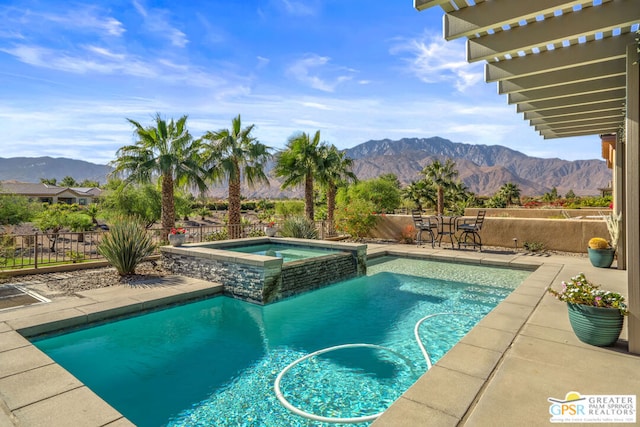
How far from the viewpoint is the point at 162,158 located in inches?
439

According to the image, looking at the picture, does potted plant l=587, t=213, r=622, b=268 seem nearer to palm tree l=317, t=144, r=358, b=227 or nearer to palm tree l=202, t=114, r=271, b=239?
palm tree l=317, t=144, r=358, b=227

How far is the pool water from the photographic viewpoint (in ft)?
26.2

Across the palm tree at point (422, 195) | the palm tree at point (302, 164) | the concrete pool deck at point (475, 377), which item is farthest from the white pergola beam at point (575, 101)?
the palm tree at point (422, 195)

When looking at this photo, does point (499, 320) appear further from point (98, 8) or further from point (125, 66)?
point (125, 66)

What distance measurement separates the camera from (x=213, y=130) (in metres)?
12.9

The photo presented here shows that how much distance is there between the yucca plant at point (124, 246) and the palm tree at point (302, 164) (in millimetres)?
7715

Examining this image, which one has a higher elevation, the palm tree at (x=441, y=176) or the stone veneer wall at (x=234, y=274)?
the palm tree at (x=441, y=176)

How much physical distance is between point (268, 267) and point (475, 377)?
4.02 metres

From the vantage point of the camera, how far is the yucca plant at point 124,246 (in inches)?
276

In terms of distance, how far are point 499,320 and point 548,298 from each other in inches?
63.0

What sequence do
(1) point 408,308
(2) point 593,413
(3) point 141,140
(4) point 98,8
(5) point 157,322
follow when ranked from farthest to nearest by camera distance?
(3) point 141,140 < (4) point 98,8 < (1) point 408,308 < (5) point 157,322 < (2) point 593,413

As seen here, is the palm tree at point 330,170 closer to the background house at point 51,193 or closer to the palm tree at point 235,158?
the palm tree at point 235,158

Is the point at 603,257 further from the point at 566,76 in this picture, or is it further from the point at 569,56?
the point at 569,56

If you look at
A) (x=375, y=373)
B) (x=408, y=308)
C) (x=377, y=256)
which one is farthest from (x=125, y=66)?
(x=375, y=373)
